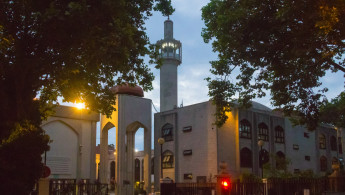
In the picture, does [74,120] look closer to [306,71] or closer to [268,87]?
[268,87]

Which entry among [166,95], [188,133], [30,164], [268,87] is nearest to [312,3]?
[268,87]

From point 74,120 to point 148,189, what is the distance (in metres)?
9.54

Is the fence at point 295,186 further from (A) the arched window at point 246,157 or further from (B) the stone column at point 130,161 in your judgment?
(B) the stone column at point 130,161

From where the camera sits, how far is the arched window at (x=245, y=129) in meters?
34.6

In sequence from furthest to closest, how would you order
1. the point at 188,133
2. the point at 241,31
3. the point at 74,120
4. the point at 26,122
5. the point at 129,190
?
the point at 188,133, the point at 129,190, the point at 74,120, the point at 241,31, the point at 26,122

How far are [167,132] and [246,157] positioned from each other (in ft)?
26.4

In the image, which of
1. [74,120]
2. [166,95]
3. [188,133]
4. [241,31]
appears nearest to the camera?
[241,31]

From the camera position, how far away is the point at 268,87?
829 inches

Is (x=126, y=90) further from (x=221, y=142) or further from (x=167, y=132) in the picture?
(x=221, y=142)

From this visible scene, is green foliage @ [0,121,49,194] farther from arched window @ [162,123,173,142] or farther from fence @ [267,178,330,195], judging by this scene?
arched window @ [162,123,173,142]

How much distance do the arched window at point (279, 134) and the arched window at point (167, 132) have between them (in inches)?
411

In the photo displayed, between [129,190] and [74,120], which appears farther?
[129,190]

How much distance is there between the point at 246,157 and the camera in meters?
34.7

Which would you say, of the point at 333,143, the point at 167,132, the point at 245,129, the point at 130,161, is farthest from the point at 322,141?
the point at 130,161
